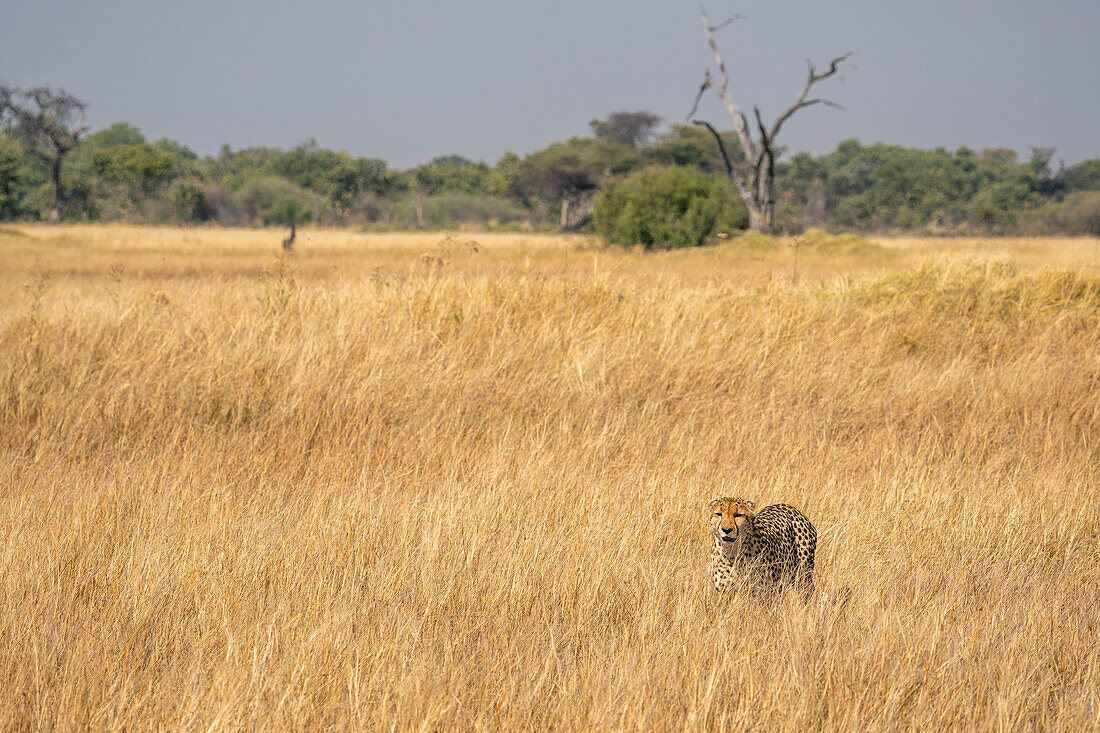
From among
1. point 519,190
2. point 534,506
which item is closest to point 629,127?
point 519,190

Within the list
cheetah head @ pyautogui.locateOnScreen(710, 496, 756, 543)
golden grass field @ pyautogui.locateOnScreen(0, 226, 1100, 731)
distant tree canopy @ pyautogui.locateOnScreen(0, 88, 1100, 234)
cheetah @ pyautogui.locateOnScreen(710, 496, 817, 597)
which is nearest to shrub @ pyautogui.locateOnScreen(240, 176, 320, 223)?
distant tree canopy @ pyautogui.locateOnScreen(0, 88, 1100, 234)

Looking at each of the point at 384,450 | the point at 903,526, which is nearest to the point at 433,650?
the point at 903,526

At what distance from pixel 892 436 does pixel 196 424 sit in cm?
359

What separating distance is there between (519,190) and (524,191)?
282 cm

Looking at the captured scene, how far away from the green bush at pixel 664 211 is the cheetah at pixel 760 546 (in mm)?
20794

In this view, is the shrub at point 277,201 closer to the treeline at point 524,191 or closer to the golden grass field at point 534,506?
the treeline at point 524,191

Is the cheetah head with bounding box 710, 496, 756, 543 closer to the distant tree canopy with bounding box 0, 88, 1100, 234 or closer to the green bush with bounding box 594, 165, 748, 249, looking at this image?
the green bush with bounding box 594, 165, 748, 249

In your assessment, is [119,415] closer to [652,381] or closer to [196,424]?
[196,424]

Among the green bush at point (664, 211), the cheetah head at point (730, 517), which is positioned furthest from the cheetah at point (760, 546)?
the green bush at point (664, 211)

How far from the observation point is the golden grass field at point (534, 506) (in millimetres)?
1978

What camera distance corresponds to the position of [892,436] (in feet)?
14.4

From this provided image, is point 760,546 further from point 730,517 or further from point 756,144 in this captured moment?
point 756,144

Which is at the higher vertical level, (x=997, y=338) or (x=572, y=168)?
(x=572, y=168)

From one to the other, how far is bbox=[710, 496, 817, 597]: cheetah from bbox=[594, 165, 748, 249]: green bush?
68.2ft
